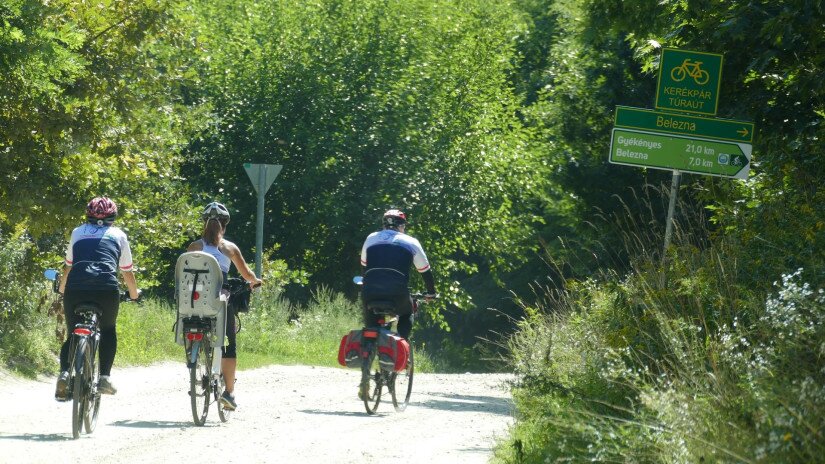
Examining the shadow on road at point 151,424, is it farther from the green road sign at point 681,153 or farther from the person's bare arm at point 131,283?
the green road sign at point 681,153

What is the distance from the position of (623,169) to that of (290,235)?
11556 mm

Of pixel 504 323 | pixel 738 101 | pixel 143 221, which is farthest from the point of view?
pixel 504 323

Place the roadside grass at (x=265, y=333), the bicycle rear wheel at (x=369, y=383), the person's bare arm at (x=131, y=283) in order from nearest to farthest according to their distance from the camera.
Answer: the person's bare arm at (x=131, y=283), the bicycle rear wheel at (x=369, y=383), the roadside grass at (x=265, y=333)

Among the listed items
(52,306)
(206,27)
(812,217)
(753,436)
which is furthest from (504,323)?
Result: (753,436)

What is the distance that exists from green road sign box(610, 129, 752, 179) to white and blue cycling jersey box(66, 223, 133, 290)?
4.60 meters

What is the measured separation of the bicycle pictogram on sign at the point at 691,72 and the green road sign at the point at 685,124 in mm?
445

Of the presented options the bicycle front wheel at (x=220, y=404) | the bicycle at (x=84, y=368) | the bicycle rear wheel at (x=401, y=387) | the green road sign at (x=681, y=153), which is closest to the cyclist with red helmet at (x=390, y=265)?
the bicycle rear wheel at (x=401, y=387)

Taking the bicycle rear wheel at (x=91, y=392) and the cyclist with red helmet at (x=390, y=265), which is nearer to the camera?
the bicycle rear wheel at (x=91, y=392)

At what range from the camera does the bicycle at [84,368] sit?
9.35m

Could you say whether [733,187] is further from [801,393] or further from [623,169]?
→ [623,169]

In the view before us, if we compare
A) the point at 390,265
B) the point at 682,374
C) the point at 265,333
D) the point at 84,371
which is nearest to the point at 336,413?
the point at 390,265

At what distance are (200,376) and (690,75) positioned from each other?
4983 millimetres

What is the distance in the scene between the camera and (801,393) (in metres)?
5.61

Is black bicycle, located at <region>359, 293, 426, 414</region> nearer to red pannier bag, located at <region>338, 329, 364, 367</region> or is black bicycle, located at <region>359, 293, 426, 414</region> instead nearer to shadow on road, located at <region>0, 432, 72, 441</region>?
red pannier bag, located at <region>338, 329, 364, 367</region>
